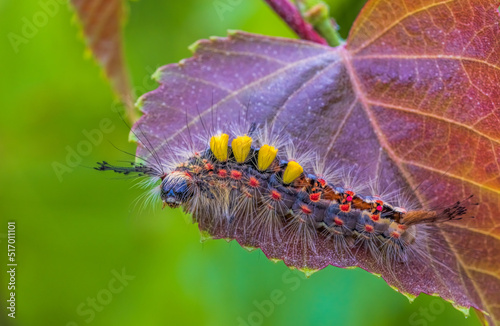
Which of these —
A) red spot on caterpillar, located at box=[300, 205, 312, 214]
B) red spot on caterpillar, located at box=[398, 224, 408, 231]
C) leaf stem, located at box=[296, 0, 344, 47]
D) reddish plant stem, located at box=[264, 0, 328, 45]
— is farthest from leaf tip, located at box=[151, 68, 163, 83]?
red spot on caterpillar, located at box=[398, 224, 408, 231]

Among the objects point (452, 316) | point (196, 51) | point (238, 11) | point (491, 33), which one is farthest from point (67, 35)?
point (452, 316)

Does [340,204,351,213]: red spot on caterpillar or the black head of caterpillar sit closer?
the black head of caterpillar

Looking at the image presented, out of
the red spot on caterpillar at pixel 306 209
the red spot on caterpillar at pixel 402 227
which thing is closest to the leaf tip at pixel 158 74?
the red spot on caterpillar at pixel 306 209

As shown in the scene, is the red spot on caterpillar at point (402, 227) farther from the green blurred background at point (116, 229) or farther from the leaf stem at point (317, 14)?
the leaf stem at point (317, 14)

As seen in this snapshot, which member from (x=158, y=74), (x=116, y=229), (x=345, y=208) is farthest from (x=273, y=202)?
(x=116, y=229)

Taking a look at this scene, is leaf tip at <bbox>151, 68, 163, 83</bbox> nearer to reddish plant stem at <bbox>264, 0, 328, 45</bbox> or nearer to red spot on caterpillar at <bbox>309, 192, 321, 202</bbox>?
reddish plant stem at <bbox>264, 0, 328, 45</bbox>

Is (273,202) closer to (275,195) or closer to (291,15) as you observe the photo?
(275,195)
